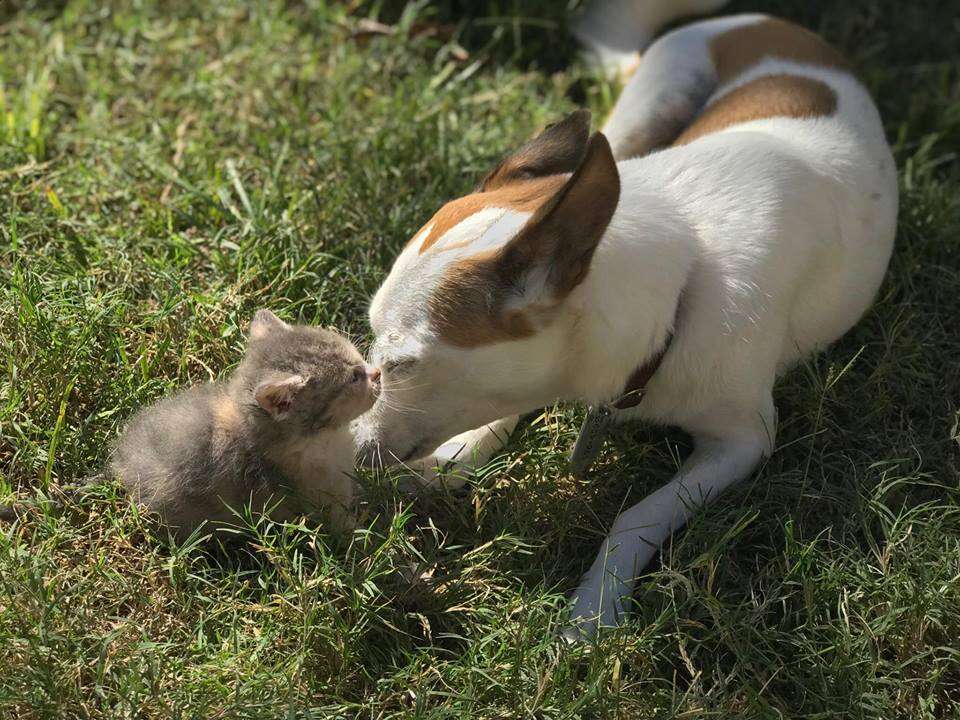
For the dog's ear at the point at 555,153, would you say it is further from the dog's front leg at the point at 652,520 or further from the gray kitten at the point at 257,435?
the dog's front leg at the point at 652,520

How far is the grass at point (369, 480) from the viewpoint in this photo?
291 centimetres

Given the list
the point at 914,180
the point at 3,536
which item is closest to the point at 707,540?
the point at 3,536

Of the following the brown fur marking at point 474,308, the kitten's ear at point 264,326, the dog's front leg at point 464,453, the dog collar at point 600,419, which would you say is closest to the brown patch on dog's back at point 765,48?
the dog collar at point 600,419

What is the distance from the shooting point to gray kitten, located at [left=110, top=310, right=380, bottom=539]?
3.10 meters

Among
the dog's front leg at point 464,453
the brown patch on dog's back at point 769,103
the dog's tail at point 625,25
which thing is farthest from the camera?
the dog's tail at point 625,25

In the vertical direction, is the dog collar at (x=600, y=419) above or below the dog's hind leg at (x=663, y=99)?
below

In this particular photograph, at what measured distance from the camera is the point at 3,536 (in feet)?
10.2

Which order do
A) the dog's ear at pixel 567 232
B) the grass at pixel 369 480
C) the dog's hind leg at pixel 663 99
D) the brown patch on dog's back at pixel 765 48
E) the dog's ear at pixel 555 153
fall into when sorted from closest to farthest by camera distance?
the dog's ear at pixel 567 232 → the grass at pixel 369 480 → the dog's ear at pixel 555 153 → the brown patch on dog's back at pixel 765 48 → the dog's hind leg at pixel 663 99

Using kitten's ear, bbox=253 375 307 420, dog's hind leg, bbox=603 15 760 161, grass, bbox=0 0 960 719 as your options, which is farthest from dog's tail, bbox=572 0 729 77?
kitten's ear, bbox=253 375 307 420

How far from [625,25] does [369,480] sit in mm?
3041

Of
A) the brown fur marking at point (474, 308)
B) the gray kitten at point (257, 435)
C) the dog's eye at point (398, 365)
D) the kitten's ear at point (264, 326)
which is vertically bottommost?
the gray kitten at point (257, 435)

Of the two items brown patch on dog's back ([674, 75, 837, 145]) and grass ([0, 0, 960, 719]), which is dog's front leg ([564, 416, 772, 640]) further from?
brown patch on dog's back ([674, 75, 837, 145])

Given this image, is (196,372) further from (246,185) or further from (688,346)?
(688,346)

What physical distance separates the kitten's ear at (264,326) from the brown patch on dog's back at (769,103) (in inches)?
70.1
